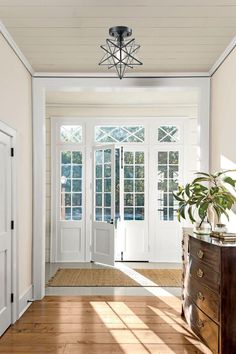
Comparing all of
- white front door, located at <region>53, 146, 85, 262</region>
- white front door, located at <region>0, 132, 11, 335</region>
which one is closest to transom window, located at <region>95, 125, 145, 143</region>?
white front door, located at <region>53, 146, 85, 262</region>

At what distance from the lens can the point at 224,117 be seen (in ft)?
13.4

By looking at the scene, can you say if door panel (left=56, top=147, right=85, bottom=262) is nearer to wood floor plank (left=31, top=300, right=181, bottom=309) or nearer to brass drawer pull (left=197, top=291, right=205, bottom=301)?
wood floor plank (left=31, top=300, right=181, bottom=309)

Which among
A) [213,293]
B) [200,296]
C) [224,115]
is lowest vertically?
[200,296]

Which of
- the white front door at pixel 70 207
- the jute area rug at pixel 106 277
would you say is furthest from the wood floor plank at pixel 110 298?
the white front door at pixel 70 207

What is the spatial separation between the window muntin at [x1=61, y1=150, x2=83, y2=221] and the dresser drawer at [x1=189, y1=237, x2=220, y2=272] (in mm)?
3607

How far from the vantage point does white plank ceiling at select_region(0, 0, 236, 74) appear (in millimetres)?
2998

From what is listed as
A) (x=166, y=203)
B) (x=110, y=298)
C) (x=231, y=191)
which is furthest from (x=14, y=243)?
(x=166, y=203)

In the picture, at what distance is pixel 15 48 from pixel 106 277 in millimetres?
3564

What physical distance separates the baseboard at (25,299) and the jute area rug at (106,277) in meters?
0.74

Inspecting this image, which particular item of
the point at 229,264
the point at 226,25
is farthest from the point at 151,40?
the point at 229,264

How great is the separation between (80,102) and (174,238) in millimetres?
3094

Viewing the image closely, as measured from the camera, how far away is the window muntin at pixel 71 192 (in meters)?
6.80

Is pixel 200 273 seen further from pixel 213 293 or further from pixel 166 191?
pixel 166 191

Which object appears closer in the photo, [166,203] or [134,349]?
[134,349]
